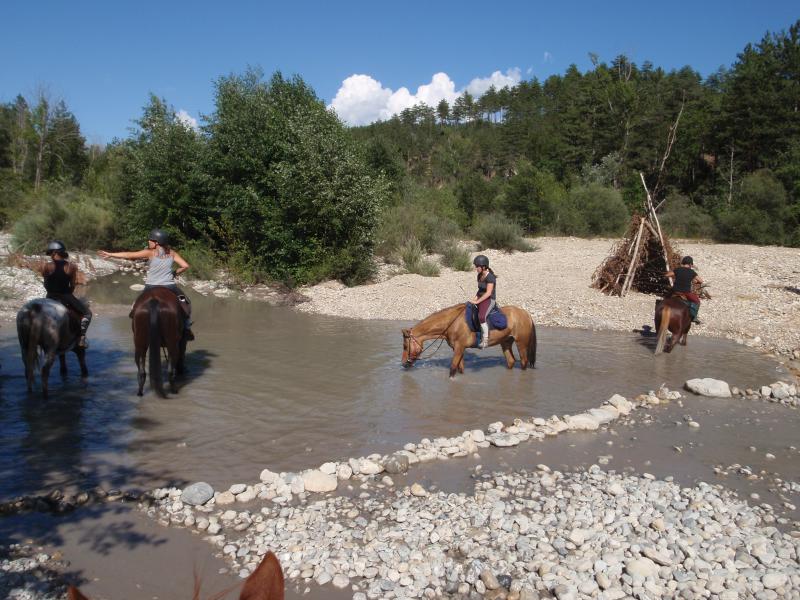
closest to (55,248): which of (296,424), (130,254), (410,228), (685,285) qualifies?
(130,254)

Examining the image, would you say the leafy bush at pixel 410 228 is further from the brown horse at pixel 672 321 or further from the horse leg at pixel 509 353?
the brown horse at pixel 672 321

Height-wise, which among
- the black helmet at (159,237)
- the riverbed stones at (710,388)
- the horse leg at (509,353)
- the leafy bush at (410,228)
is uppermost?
the leafy bush at (410,228)

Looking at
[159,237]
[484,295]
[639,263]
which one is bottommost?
[484,295]

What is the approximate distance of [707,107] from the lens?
47.5 metres

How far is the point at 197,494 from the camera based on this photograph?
5699 mm

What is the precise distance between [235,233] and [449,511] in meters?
20.7

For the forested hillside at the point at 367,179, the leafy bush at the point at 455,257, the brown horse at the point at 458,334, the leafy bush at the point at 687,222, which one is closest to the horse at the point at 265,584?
the brown horse at the point at 458,334

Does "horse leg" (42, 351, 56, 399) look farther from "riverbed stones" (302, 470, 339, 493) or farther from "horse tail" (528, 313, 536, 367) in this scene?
"horse tail" (528, 313, 536, 367)

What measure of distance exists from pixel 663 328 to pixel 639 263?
6.43 metres

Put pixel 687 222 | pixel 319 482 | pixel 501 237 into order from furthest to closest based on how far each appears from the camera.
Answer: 1. pixel 687 222
2. pixel 501 237
3. pixel 319 482

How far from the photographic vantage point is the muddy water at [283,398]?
683 centimetres

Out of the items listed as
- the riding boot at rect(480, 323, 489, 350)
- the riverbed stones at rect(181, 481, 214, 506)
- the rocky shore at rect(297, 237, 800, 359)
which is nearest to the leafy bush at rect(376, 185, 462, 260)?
the rocky shore at rect(297, 237, 800, 359)

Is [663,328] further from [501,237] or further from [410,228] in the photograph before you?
[501,237]

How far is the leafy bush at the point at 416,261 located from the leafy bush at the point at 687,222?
57.8ft
